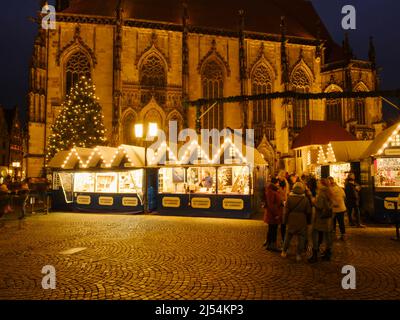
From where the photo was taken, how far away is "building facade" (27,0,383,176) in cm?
2730

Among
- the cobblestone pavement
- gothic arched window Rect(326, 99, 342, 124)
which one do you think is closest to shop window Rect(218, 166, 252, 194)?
the cobblestone pavement

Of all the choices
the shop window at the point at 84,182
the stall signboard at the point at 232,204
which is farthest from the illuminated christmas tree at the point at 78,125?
the stall signboard at the point at 232,204

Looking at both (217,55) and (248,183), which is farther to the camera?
(217,55)

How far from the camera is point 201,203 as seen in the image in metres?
13.9

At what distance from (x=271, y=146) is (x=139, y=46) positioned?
15832 mm

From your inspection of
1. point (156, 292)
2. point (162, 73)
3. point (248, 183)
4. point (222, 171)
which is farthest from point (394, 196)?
point (162, 73)

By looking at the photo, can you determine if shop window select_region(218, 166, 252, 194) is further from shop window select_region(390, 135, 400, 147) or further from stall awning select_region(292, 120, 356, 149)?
stall awning select_region(292, 120, 356, 149)

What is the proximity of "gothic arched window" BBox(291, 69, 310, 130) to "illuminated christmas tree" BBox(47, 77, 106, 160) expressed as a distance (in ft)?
63.4

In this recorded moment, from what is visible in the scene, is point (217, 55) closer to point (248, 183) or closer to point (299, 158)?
point (299, 158)

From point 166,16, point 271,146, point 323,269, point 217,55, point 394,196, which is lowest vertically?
point 323,269

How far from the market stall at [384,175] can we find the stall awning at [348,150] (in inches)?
65.6

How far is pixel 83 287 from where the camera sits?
16.3 ft
